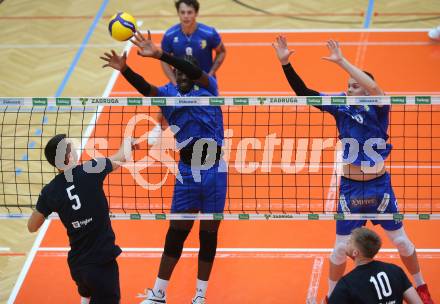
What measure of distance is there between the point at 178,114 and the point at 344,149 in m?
1.85

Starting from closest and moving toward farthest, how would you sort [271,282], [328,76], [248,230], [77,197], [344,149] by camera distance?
[77,197] < [344,149] < [271,282] < [248,230] < [328,76]

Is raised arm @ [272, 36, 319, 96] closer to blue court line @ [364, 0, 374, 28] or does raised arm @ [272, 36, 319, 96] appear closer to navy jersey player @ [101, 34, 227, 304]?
A: navy jersey player @ [101, 34, 227, 304]

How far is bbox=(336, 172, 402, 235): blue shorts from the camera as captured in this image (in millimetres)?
8164

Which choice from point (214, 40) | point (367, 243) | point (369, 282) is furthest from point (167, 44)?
point (369, 282)

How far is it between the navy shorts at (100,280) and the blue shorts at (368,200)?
247cm

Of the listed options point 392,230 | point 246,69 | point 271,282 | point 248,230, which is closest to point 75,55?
point 246,69

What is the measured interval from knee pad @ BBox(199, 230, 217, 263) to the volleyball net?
4.60 ft

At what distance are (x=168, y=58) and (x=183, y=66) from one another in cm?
19

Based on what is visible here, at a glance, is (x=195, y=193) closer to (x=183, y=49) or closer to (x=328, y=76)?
(x=183, y=49)

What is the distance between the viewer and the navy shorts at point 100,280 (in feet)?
24.7

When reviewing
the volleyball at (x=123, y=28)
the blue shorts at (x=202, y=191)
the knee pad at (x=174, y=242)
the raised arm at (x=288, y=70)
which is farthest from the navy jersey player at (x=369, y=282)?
the volleyball at (x=123, y=28)

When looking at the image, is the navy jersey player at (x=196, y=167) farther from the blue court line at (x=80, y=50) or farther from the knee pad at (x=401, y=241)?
the blue court line at (x=80, y=50)

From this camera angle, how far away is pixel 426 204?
10.9m

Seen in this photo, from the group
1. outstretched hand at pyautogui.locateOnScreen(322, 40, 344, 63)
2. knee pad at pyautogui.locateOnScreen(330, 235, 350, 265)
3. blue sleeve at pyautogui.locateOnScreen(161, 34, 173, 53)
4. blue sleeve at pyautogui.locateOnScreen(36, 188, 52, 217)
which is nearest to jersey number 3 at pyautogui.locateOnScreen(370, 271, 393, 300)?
knee pad at pyautogui.locateOnScreen(330, 235, 350, 265)
